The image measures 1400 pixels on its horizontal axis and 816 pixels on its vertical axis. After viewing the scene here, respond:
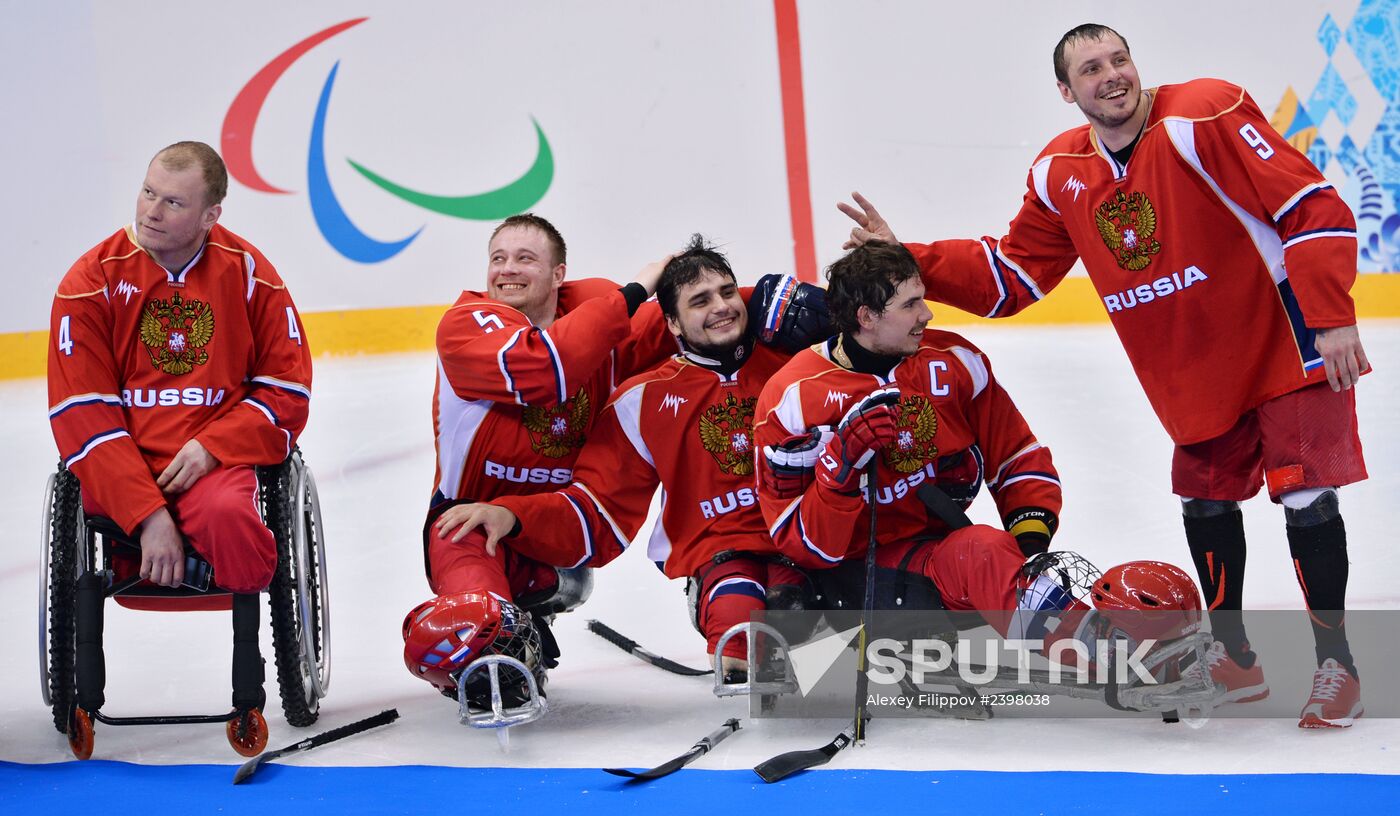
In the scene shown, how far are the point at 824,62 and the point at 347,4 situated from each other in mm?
1807

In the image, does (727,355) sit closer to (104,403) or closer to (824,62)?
(104,403)

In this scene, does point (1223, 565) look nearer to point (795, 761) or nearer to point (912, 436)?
point (912, 436)

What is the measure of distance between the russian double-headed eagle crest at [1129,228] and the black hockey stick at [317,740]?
1.53m

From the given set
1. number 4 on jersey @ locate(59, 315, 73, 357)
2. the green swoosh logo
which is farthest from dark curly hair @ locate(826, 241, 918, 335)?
the green swoosh logo

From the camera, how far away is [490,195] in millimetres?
5730

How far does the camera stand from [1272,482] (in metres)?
2.56

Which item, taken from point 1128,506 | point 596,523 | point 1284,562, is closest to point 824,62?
point 1128,506

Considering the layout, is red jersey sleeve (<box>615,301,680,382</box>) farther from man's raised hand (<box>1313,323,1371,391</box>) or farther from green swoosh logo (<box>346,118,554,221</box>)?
green swoosh logo (<box>346,118,554,221</box>)

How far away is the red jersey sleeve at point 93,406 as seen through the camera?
257 centimetres

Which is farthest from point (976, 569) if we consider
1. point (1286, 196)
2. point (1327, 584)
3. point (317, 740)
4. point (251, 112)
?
point (251, 112)

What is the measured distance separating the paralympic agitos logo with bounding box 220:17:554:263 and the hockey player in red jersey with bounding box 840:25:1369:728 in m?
3.15

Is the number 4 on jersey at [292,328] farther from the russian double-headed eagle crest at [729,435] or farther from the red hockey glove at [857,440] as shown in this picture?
the red hockey glove at [857,440]

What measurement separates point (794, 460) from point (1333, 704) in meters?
0.95

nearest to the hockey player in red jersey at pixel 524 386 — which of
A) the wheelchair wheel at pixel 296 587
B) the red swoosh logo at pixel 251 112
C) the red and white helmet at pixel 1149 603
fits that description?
the wheelchair wheel at pixel 296 587
